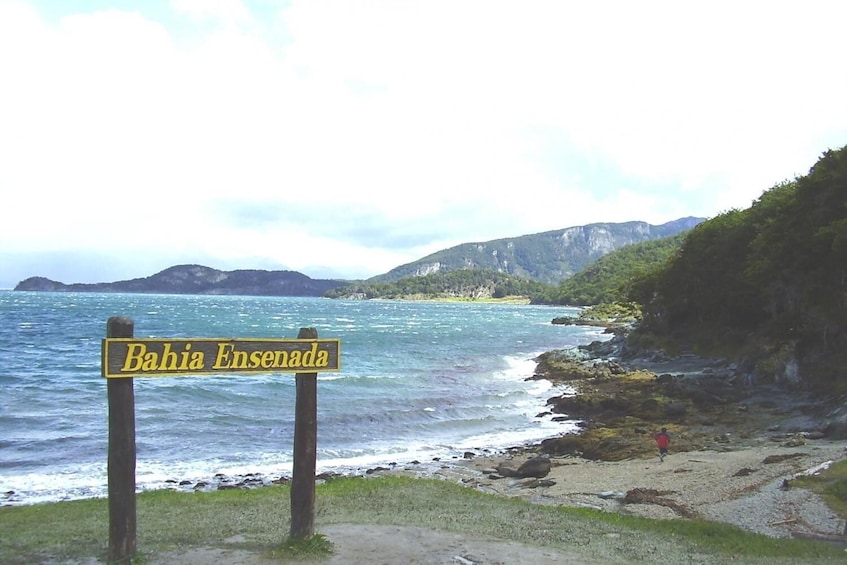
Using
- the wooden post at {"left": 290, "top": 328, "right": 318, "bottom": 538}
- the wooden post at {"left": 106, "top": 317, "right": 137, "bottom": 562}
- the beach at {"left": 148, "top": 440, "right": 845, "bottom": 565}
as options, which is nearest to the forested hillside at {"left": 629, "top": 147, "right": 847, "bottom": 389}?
the beach at {"left": 148, "top": 440, "right": 845, "bottom": 565}

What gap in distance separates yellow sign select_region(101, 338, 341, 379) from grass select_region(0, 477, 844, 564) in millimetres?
2596

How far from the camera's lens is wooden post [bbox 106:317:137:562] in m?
8.80

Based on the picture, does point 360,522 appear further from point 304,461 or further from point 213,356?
point 213,356

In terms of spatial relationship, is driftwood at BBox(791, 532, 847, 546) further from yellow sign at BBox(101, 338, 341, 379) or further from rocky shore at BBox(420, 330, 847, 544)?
yellow sign at BBox(101, 338, 341, 379)

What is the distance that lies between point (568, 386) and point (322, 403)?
1900cm

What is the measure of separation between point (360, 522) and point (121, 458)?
4794 millimetres

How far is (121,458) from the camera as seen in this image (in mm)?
8898

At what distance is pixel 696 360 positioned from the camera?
176 feet

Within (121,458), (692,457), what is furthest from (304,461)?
(692,457)

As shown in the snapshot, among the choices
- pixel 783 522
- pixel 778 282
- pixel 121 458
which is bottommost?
pixel 783 522

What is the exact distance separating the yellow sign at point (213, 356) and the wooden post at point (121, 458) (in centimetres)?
23

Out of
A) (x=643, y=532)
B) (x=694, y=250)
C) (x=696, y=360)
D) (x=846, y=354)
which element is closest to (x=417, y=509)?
(x=643, y=532)

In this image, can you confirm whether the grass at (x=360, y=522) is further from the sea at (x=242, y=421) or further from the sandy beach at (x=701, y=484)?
the sea at (x=242, y=421)

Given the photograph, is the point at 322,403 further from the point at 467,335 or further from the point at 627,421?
the point at 467,335
